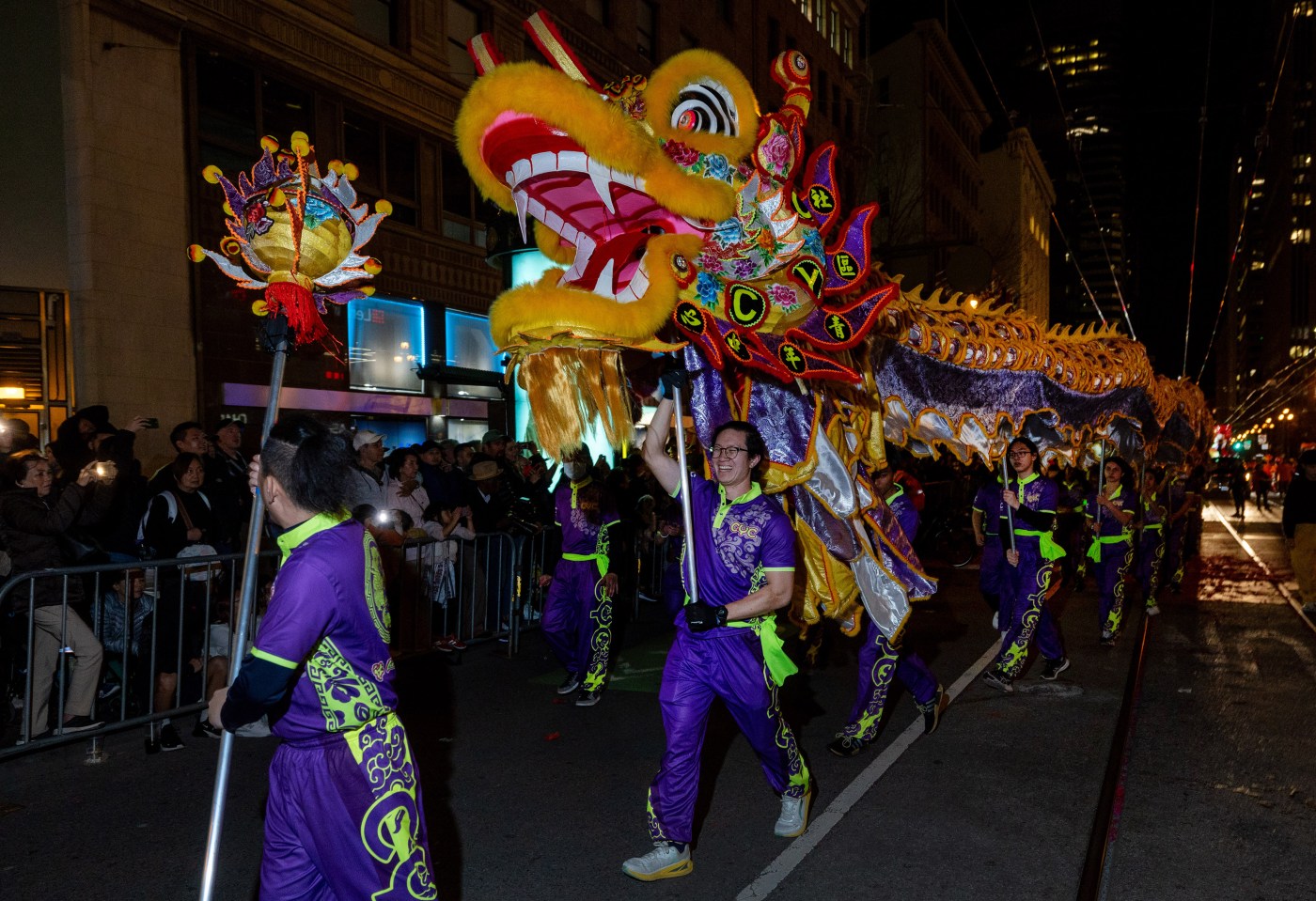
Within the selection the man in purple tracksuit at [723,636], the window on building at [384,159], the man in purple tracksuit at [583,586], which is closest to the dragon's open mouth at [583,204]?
the man in purple tracksuit at [723,636]

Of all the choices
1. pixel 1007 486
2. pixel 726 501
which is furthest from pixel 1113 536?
pixel 726 501

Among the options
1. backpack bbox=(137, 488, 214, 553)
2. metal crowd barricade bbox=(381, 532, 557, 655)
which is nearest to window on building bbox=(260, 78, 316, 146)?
metal crowd barricade bbox=(381, 532, 557, 655)

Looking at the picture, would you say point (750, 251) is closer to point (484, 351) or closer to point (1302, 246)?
point (484, 351)

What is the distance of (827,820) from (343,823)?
2633 millimetres

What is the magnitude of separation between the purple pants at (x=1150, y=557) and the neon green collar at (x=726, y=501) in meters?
8.37

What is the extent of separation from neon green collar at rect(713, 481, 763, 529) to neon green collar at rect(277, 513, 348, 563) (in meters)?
1.85

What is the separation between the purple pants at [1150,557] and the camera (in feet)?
35.4

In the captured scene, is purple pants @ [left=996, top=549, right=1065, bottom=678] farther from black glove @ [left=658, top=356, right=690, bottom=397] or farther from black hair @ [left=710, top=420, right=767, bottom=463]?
black glove @ [left=658, top=356, right=690, bottom=397]

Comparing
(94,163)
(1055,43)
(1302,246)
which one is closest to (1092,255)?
(1055,43)

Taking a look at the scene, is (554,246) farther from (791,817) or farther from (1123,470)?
(1123,470)

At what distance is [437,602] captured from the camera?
25.7 ft

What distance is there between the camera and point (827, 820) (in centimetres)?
450

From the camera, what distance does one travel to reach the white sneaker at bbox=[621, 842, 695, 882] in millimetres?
3844

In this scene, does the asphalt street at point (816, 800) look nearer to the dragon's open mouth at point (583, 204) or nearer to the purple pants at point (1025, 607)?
the purple pants at point (1025, 607)
